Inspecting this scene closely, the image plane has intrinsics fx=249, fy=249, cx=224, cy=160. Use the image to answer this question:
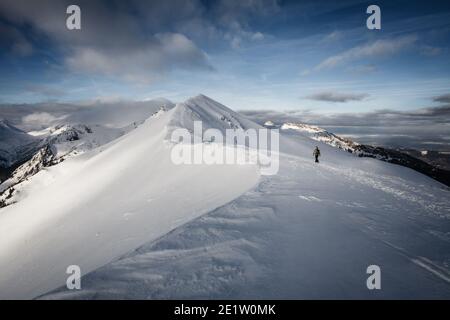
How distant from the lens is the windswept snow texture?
5.63 m

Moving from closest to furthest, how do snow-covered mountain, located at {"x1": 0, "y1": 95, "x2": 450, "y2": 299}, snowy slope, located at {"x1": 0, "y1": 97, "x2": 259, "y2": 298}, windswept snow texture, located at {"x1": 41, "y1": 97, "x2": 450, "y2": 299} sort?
1. windswept snow texture, located at {"x1": 41, "y1": 97, "x2": 450, "y2": 299}
2. snow-covered mountain, located at {"x1": 0, "y1": 95, "x2": 450, "y2": 299}
3. snowy slope, located at {"x1": 0, "y1": 97, "x2": 259, "y2": 298}

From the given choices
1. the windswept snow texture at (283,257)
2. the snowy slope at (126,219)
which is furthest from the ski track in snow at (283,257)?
the snowy slope at (126,219)

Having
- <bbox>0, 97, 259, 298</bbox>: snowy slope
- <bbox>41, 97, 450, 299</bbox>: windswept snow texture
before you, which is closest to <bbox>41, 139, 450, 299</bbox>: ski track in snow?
<bbox>41, 97, 450, 299</bbox>: windswept snow texture

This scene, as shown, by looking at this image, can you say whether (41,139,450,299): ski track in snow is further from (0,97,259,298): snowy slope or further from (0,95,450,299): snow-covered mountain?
(0,97,259,298): snowy slope

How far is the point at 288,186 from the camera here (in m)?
14.1

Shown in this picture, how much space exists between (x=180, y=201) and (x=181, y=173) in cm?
764

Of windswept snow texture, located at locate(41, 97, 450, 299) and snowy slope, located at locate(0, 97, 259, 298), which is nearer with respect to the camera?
windswept snow texture, located at locate(41, 97, 450, 299)

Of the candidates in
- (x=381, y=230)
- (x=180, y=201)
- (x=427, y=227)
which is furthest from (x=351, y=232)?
Result: (x=180, y=201)

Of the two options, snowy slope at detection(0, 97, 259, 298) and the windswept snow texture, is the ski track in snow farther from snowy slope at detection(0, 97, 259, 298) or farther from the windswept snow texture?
snowy slope at detection(0, 97, 259, 298)

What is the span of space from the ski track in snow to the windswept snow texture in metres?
0.02

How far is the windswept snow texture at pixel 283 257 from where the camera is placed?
5.63 metres

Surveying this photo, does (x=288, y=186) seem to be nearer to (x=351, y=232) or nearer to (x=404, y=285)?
(x=351, y=232)

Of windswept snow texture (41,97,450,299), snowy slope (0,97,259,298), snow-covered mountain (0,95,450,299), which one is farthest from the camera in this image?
snowy slope (0,97,259,298)

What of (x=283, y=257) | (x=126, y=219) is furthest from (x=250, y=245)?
(x=126, y=219)
